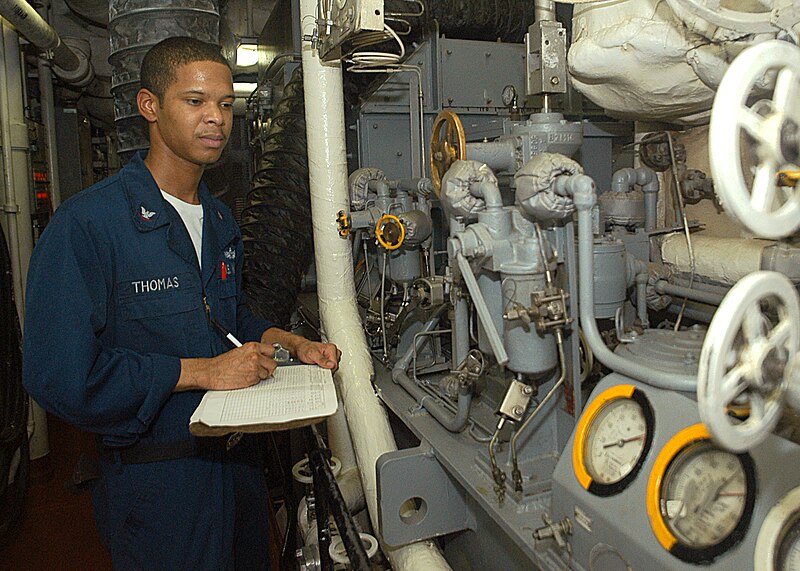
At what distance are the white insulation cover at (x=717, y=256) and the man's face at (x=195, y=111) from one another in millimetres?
1242

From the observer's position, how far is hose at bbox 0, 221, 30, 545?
277 centimetres

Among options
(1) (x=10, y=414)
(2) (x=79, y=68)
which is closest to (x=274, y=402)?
(1) (x=10, y=414)

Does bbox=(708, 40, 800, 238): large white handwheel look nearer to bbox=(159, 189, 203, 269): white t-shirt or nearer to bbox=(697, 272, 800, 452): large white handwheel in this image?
bbox=(697, 272, 800, 452): large white handwheel

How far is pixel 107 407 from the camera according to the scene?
4.11ft

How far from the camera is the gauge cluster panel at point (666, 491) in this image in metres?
0.74

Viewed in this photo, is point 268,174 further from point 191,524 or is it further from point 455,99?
point 191,524

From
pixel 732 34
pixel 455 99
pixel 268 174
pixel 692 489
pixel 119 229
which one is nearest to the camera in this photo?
pixel 692 489

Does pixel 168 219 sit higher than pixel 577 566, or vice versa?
pixel 168 219

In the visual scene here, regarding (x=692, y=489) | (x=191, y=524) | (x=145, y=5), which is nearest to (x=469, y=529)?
(x=191, y=524)

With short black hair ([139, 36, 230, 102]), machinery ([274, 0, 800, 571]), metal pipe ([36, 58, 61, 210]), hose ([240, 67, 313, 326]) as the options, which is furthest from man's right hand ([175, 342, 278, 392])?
metal pipe ([36, 58, 61, 210])

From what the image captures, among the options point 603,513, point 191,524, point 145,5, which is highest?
point 145,5

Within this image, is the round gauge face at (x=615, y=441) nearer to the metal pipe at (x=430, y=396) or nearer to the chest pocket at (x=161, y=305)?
the metal pipe at (x=430, y=396)

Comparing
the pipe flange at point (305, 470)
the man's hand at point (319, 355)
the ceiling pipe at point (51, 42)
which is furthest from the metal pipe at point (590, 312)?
the ceiling pipe at point (51, 42)

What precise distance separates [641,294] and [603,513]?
28.8 inches
